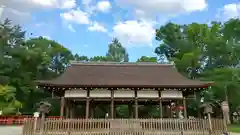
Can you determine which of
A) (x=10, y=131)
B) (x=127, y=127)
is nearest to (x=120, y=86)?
(x=127, y=127)

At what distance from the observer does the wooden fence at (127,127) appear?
465 inches

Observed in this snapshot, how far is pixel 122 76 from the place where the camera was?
16.5 m

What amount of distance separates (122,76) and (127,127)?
523cm

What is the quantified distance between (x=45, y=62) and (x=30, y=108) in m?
7.51

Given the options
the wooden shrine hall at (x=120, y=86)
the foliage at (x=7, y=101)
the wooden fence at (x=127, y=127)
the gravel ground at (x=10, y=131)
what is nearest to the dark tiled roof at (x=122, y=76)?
the wooden shrine hall at (x=120, y=86)

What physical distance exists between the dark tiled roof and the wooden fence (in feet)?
9.68

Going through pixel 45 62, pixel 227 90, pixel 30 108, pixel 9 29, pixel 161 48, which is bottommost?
pixel 30 108

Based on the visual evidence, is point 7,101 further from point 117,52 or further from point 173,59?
point 117,52

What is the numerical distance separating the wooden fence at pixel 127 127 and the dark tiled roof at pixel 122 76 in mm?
2951

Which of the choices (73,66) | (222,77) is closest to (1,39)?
(73,66)

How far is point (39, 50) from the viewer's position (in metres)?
34.8

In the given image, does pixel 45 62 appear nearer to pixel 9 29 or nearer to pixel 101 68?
pixel 9 29

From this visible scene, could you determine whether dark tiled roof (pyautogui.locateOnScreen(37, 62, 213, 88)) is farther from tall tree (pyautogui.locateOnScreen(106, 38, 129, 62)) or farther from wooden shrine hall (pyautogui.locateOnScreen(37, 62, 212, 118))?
tall tree (pyautogui.locateOnScreen(106, 38, 129, 62))

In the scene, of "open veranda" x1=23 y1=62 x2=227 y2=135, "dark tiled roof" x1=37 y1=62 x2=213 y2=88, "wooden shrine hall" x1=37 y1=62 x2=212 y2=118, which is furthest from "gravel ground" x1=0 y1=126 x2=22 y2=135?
"dark tiled roof" x1=37 y1=62 x2=213 y2=88
